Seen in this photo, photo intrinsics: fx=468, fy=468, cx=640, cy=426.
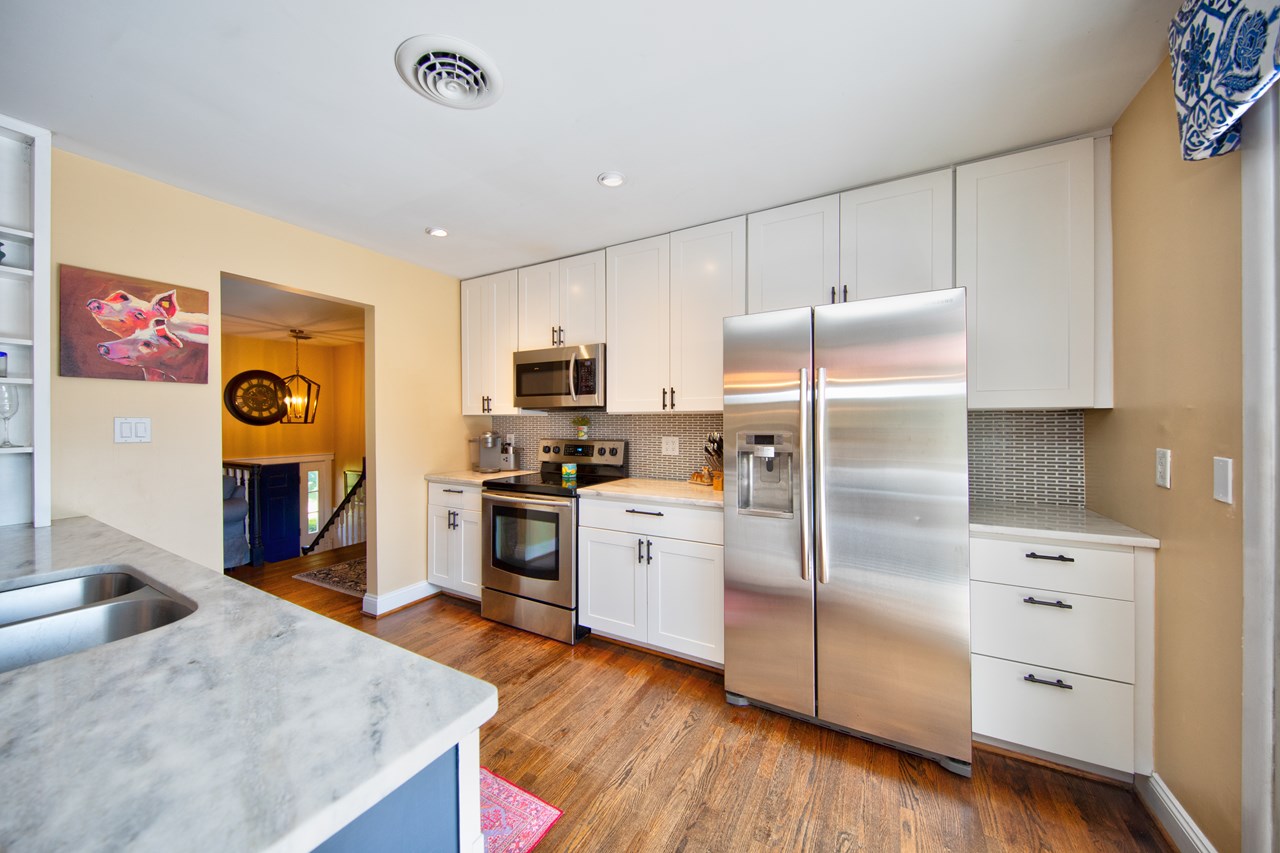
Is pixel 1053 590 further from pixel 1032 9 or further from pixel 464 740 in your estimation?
pixel 464 740

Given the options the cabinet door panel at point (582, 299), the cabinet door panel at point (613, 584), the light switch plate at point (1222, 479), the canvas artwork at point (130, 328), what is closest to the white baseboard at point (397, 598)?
the cabinet door panel at point (613, 584)

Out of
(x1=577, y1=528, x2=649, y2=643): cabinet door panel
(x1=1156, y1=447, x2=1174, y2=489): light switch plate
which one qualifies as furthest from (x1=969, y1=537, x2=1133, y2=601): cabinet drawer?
(x1=577, y1=528, x2=649, y2=643): cabinet door panel

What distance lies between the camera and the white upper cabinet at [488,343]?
11.2 ft

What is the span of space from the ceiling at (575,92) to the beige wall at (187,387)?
0.19 metres

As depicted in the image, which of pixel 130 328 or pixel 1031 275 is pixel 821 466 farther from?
pixel 130 328

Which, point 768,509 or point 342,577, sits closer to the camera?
point 768,509

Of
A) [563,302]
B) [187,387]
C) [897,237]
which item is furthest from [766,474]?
[187,387]

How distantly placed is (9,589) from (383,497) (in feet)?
6.55

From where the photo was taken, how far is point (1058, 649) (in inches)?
65.3

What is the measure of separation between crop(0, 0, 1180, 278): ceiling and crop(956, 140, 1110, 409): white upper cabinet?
14cm

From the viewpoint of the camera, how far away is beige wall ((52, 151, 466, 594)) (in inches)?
77.0

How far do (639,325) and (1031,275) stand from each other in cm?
184

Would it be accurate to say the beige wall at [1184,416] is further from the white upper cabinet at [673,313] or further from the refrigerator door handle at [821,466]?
the white upper cabinet at [673,313]

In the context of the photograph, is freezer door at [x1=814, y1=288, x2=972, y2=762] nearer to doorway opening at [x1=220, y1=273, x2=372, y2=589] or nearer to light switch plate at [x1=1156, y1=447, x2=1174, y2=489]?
light switch plate at [x1=1156, y1=447, x2=1174, y2=489]
